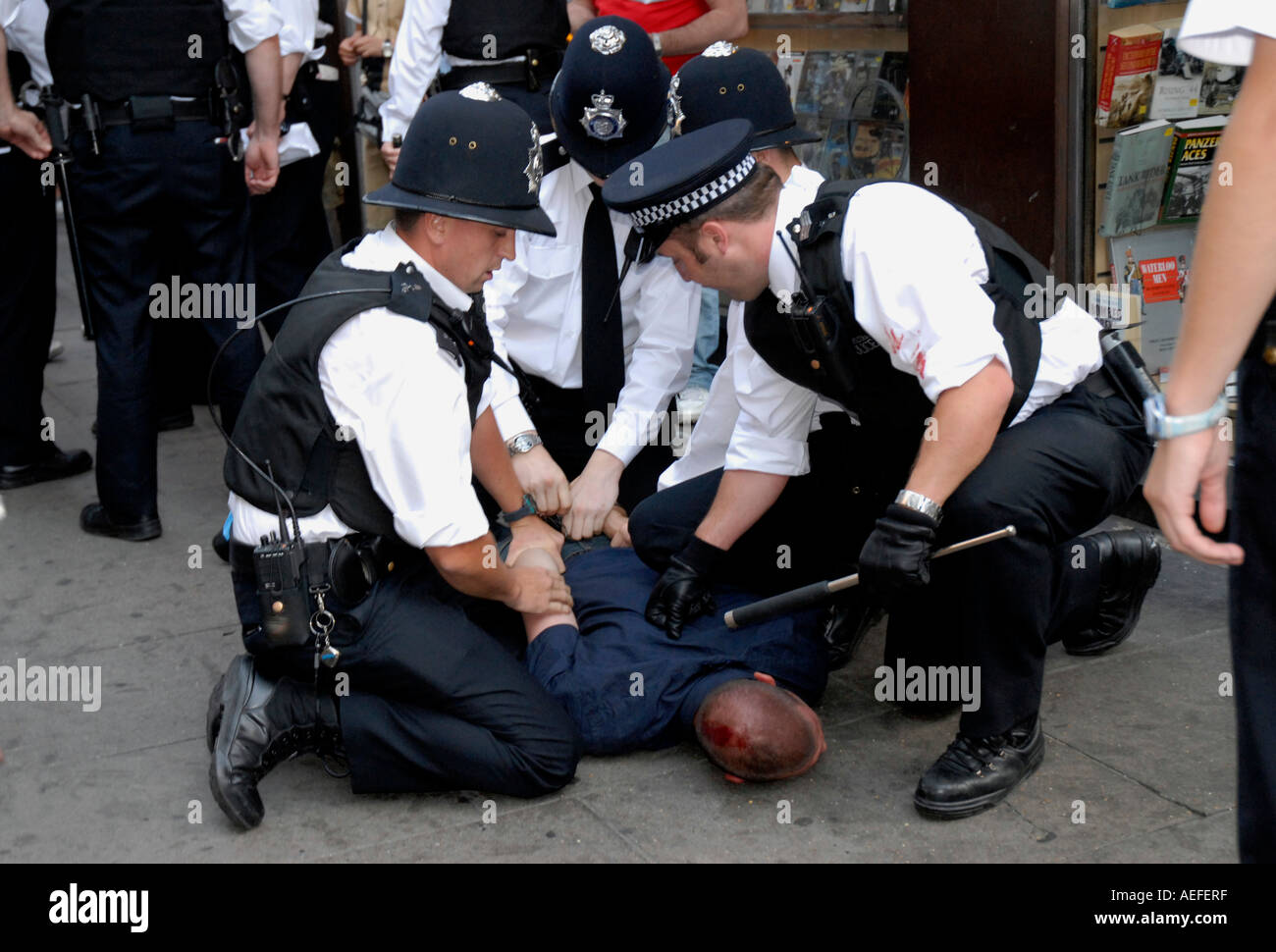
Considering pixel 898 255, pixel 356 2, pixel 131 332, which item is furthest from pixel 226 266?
pixel 898 255

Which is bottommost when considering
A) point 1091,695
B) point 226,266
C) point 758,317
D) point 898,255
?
point 1091,695

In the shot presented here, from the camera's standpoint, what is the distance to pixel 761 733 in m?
2.66

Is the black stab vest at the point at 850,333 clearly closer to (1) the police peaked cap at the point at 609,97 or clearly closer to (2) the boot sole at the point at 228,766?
(1) the police peaked cap at the point at 609,97

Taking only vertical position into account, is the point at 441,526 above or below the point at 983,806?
above

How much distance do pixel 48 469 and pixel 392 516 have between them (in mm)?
2647

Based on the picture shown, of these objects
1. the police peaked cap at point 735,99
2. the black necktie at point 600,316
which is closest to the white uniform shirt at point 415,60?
the black necktie at point 600,316

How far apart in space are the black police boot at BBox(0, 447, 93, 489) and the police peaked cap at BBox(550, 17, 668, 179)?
240 cm

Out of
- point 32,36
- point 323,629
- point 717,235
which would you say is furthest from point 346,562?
point 32,36

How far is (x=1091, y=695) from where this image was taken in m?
3.07

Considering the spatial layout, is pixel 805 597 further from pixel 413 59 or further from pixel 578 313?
pixel 413 59

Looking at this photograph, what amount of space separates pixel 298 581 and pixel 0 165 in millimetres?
2587

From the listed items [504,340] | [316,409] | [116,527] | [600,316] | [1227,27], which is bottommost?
[116,527]

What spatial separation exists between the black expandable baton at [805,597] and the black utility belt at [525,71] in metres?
2.29

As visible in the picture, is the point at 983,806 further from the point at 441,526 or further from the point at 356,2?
the point at 356,2
